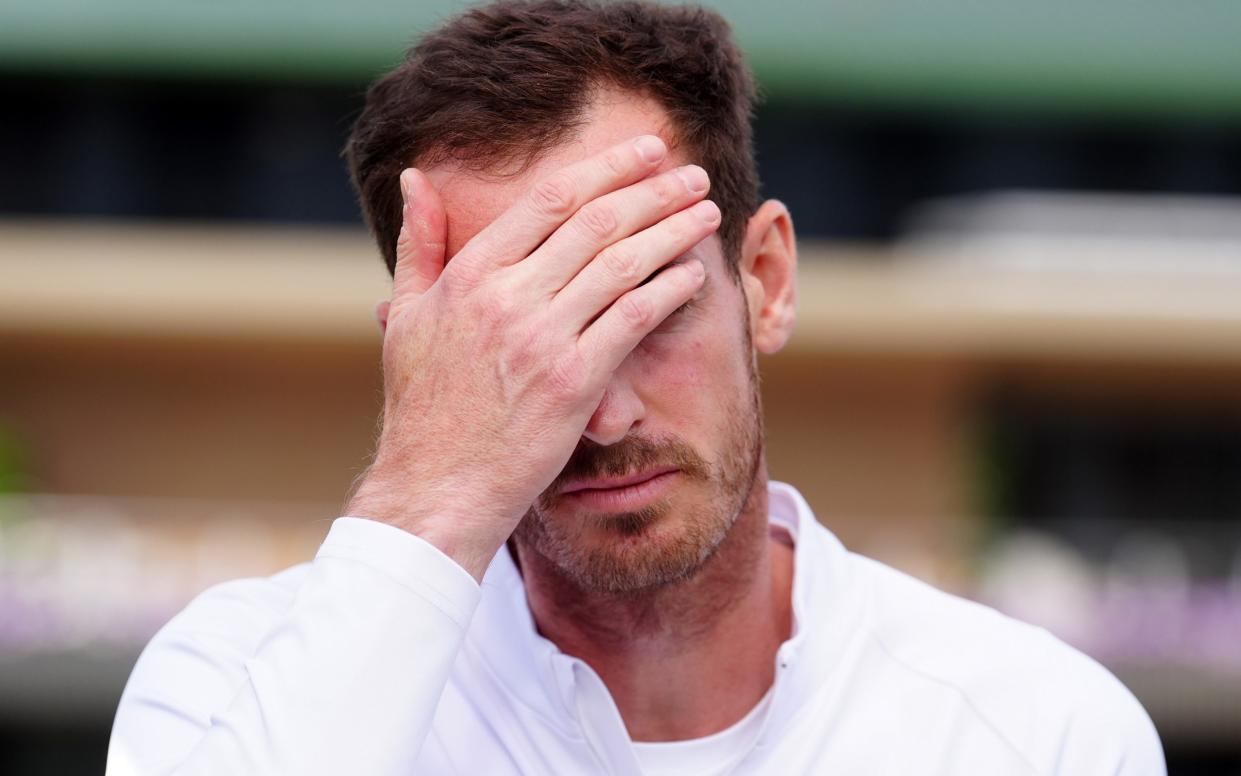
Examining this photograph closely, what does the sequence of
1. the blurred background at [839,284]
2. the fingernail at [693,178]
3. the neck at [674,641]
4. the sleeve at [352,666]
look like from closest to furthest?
the sleeve at [352,666]
the fingernail at [693,178]
the neck at [674,641]
the blurred background at [839,284]

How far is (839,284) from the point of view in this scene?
467 inches

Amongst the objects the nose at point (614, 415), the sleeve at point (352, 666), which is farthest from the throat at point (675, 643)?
the sleeve at point (352, 666)

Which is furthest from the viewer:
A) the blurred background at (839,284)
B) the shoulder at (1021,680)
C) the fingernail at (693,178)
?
the blurred background at (839,284)

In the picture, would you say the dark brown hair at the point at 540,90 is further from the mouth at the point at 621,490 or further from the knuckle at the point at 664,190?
the mouth at the point at 621,490

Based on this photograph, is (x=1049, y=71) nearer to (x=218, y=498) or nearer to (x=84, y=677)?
(x=218, y=498)

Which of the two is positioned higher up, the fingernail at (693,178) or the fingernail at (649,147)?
the fingernail at (649,147)

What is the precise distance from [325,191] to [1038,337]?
19.9 feet

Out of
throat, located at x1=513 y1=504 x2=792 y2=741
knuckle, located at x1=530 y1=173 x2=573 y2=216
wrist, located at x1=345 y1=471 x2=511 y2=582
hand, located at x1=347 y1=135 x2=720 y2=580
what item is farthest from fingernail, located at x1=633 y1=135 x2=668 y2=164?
throat, located at x1=513 y1=504 x2=792 y2=741

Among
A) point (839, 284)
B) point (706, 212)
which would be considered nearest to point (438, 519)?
point (706, 212)

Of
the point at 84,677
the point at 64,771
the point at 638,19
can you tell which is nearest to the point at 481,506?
the point at 638,19

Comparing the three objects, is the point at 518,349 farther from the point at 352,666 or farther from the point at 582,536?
the point at 352,666

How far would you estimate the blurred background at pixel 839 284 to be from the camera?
1162 centimetres

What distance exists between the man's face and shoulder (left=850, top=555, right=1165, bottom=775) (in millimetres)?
384

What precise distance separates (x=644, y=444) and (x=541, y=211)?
35cm
